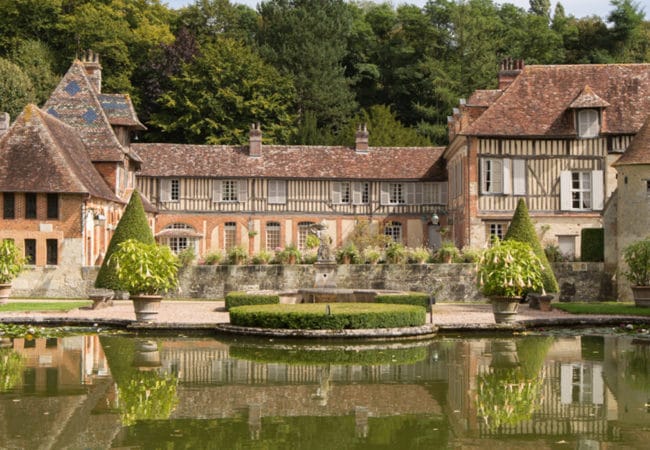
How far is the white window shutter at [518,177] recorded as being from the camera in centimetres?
3034

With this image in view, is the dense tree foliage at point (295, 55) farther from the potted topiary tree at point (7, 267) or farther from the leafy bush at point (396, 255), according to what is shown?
the potted topiary tree at point (7, 267)

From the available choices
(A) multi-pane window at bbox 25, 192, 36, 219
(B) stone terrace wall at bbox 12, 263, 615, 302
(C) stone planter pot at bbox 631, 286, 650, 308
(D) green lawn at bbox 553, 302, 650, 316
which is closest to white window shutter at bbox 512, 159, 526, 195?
(B) stone terrace wall at bbox 12, 263, 615, 302

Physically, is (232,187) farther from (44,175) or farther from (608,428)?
(608,428)

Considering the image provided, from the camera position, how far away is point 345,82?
1994 inches

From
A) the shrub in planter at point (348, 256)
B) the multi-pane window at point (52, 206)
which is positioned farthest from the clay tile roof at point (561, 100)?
the multi-pane window at point (52, 206)

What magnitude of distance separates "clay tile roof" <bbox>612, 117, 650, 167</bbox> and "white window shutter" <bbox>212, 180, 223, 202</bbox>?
17160 mm

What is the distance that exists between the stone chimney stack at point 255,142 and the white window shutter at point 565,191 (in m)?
13.1

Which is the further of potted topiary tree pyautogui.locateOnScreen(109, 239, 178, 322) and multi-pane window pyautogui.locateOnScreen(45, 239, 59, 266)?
multi-pane window pyautogui.locateOnScreen(45, 239, 59, 266)

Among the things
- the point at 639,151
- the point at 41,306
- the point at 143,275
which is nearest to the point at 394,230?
the point at 639,151

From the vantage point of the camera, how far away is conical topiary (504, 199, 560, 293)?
929 inches

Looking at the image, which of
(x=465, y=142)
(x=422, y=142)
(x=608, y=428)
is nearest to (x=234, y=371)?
(x=608, y=428)

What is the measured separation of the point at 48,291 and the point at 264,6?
31.6 m

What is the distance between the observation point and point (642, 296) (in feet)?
73.8

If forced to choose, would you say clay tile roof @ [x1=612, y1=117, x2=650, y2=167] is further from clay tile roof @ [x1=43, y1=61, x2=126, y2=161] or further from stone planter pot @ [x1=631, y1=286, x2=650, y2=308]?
clay tile roof @ [x1=43, y1=61, x2=126, y2=161]
